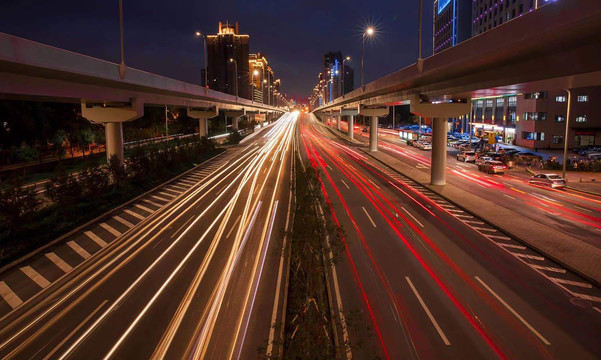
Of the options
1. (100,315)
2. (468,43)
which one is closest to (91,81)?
(100,315)

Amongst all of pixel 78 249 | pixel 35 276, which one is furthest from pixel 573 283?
pixel 78 249

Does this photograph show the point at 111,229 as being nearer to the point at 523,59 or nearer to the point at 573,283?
the point at 573,283

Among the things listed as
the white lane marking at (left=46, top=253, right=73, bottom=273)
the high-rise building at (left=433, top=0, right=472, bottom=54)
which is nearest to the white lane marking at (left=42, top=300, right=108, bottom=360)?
the white lane marking at (left=46, top=253, right=73, bottom=273)

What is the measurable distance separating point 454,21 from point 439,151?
11082cm

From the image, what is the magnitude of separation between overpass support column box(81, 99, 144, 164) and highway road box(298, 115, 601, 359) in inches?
715

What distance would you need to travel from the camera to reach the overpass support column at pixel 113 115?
2827cm

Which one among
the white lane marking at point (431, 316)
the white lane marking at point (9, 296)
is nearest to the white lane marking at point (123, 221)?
the white lane marking at point (9, 296)

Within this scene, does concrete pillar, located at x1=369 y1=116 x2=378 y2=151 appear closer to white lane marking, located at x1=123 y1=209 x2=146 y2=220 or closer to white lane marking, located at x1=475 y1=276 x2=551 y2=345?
white lane marking, located at x1=123 y1=209 x2=146 y2=220

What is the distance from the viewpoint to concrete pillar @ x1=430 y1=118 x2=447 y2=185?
96.5 feet

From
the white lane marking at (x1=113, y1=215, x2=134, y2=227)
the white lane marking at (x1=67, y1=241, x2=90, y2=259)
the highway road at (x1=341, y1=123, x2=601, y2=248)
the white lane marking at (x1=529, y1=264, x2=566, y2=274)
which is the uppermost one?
the highway road at (x1=341, y1=123, x2=601, y2=248)

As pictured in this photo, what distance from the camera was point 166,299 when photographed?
12273 mm

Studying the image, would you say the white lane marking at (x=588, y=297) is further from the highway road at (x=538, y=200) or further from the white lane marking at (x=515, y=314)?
the highway road at (x=538, y=200)

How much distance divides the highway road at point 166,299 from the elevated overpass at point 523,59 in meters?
11.7

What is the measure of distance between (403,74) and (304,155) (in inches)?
947
